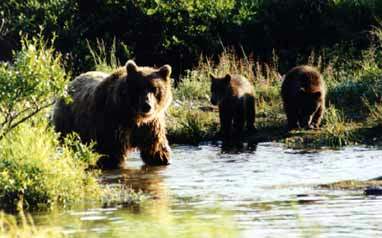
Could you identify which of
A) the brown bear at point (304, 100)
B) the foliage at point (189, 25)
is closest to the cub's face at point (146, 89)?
the brown bear at point (304, 100)

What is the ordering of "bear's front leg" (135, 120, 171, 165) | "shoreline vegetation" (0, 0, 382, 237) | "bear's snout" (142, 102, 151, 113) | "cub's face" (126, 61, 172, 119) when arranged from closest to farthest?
Result: 1. "shoreline vegetation" (0, 0, 382, 237)
2. "bear's snout" (142, 102, 151, 113)
3. "cub's face" (126, 61, 172, 119)
4. "bear's front leg" (135, 120, 171, 165)

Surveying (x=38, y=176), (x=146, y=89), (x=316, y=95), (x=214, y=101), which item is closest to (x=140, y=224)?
(x=38, y=176)

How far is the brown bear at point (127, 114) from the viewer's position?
15.2m

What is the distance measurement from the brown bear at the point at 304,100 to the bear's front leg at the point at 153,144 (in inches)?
117

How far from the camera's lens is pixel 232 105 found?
1847cm

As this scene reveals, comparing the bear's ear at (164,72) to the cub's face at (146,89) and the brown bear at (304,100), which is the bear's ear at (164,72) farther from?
the brown bear at (304,100)

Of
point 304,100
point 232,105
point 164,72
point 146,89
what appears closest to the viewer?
point 146,89

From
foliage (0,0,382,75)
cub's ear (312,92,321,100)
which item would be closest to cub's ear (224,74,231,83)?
cub's ear (312,92,321,100)

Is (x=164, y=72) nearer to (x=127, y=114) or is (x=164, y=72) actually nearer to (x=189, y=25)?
(x=127, y=114)

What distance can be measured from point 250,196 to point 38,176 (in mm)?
2279

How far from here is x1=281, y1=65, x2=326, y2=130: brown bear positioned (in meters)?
18.0

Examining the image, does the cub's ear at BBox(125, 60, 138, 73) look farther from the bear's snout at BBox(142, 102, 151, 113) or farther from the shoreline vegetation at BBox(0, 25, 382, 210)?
the shoreline vegetation at BBox(0, 25, 382, 210)

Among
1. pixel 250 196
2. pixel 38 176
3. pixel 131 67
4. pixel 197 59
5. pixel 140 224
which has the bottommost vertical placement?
pixel 140 224

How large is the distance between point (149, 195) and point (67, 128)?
3505mm
